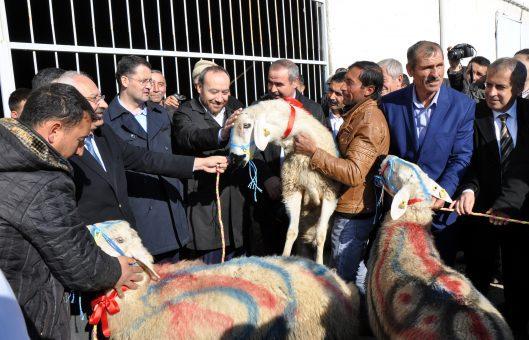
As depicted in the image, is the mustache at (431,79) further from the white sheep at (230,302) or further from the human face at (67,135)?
the human face at (67,135)

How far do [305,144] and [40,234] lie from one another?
1.91 metres

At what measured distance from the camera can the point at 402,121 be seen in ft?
11.8

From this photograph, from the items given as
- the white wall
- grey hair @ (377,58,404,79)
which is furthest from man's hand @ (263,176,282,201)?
the white wall

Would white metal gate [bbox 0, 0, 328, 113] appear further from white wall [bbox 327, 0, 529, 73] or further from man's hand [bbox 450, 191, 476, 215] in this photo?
man's hand [bbox 450, 191, 476, 215]

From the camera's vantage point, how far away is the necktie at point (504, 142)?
3660 mm

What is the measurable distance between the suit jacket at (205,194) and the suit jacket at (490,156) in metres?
1.72

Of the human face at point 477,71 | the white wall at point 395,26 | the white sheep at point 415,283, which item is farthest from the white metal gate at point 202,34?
the white sheep at point 415,283

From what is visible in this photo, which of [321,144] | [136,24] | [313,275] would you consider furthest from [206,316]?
[136,24]

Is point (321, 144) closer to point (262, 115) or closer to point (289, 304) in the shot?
point (262, 115)

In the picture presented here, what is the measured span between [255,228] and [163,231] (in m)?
0.82

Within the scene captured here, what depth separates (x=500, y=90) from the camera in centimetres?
363

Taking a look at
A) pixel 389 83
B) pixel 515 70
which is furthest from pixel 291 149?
pixel 389 83

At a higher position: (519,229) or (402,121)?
(402,121)

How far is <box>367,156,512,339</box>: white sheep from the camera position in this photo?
7.38 ft
